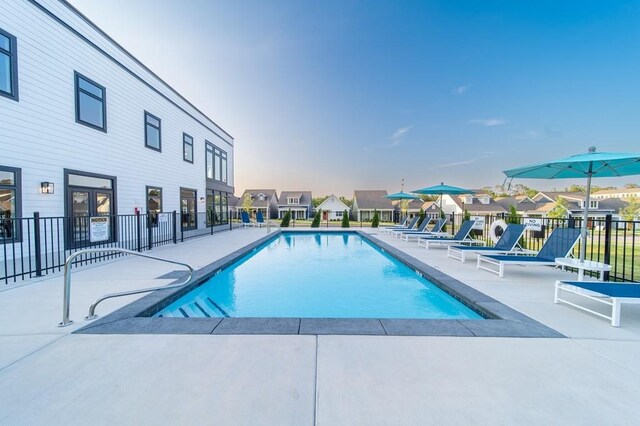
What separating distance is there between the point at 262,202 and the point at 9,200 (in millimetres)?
40212

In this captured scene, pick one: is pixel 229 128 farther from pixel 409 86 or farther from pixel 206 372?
pixel 206 372

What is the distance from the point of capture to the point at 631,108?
15.2m

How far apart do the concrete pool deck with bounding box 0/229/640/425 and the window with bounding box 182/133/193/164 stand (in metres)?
12.8

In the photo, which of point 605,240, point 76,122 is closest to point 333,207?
point 76,122

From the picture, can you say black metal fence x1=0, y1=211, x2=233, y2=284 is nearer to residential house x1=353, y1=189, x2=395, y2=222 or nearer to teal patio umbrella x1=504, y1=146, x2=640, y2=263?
teal patio umbrella x1=504, y1=146, x2=640, y2=263

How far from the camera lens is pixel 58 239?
4.39 m

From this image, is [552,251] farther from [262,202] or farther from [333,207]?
[333,207]

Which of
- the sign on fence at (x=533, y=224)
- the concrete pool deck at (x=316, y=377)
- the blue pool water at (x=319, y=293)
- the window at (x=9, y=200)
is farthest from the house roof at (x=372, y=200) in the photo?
the concrete pool deck at (x=316, y=377)

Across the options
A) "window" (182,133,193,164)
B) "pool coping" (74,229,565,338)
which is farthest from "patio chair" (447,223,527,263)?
"window" (182,133,193,164)

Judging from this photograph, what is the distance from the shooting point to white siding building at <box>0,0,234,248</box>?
6.46 metres

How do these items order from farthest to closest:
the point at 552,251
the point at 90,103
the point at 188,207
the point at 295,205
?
the point at 295,205 < the point at 188,207 < the point at 90,103 < the point at 552,251

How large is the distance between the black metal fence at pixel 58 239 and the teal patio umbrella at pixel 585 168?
863 centimetres

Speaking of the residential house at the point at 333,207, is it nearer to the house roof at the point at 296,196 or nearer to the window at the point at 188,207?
the house roof at the point at 296,196

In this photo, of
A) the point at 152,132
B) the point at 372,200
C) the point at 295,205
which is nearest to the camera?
the point at 152,132
